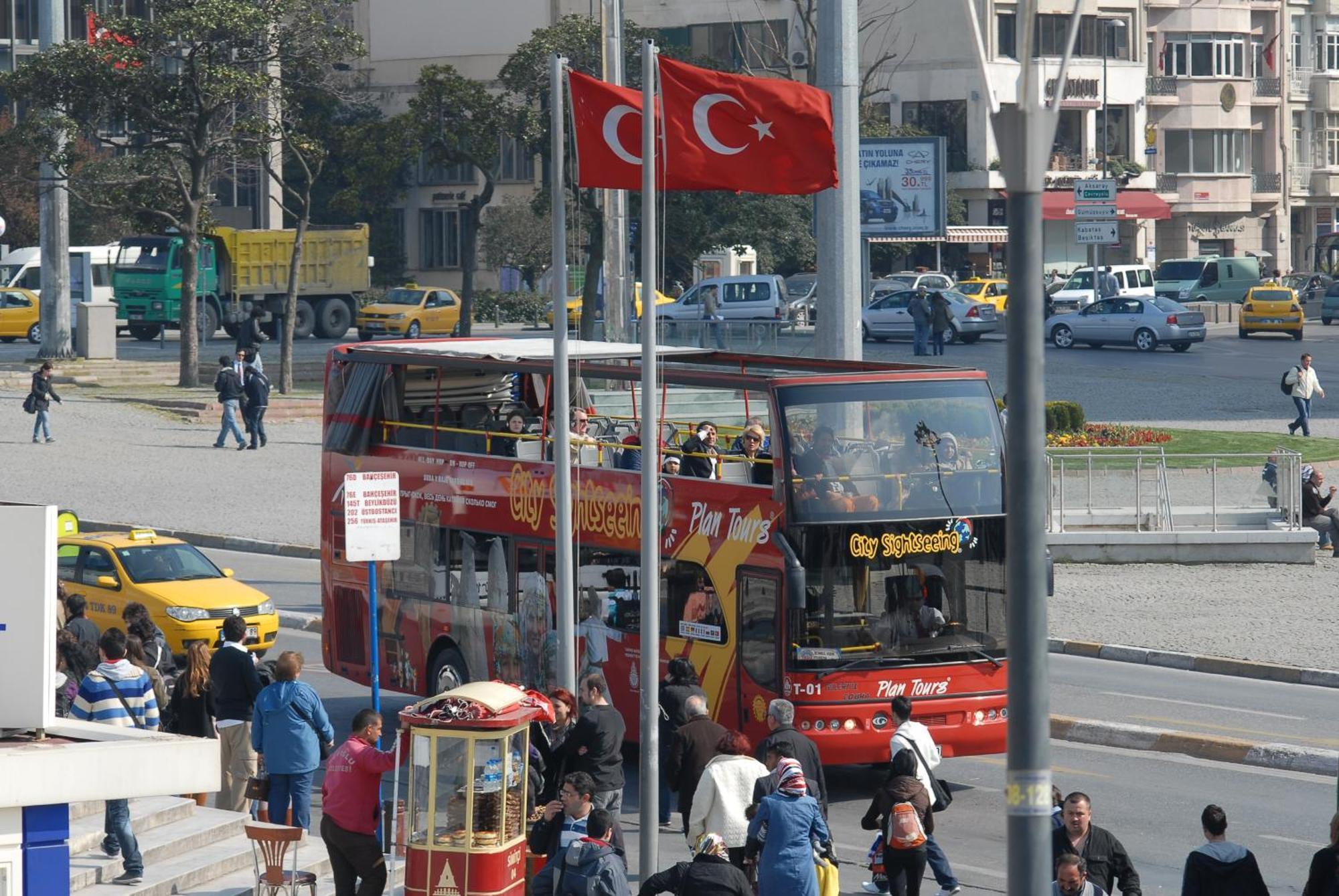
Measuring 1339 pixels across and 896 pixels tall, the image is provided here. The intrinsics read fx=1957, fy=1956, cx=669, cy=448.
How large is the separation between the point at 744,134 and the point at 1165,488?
13.6 metres

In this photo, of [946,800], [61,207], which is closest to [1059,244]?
[61,207]

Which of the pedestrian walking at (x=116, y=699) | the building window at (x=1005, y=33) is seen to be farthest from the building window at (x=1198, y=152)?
the pedestrian walking at (x=116, y=699)

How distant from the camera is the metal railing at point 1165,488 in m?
26.0

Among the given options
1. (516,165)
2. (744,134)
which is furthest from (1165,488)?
(516,165)

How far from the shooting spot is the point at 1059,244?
85.1m

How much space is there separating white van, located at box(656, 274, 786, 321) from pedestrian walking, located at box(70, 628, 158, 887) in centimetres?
4363

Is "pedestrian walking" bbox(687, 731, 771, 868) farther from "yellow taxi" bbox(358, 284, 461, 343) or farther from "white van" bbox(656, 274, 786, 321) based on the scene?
"yellow taxi" bbox(358, 284, 461, 343)

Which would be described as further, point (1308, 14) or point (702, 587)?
point (1308, 14)

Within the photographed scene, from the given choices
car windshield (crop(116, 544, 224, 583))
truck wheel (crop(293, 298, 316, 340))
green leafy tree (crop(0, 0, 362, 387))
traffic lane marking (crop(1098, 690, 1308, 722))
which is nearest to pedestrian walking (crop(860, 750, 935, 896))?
traffic lane marking (crop(1098, 690, 1308, 722))

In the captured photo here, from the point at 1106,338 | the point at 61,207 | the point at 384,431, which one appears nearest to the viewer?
the point at 384,431

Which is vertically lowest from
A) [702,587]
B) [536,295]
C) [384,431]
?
[702,587]

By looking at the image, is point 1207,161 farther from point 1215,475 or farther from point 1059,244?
point 1215,475

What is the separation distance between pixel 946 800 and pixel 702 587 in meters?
3.62

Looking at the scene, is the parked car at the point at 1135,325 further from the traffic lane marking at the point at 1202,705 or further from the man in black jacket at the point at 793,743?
the man in black jacket at the point at 793,743
